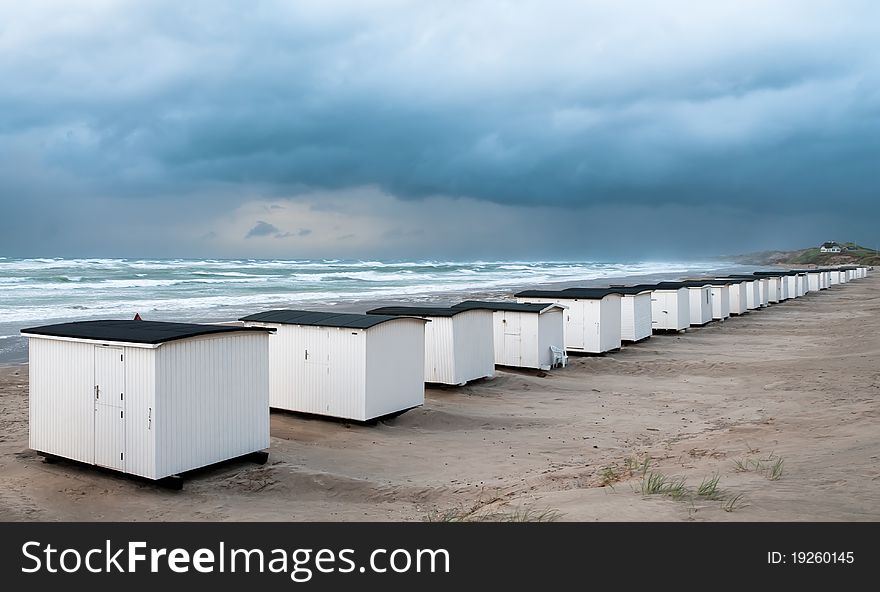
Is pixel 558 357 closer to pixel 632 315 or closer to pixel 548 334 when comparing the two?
pixel 548 334

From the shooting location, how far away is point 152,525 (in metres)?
9.42

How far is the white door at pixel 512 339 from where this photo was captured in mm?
Result: 24016

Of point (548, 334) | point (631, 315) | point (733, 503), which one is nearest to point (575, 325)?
point (548, 334)

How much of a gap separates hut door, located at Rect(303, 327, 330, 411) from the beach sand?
2.39ft

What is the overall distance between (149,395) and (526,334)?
14.7 meters

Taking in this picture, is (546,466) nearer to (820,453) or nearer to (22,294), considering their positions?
(820,453)

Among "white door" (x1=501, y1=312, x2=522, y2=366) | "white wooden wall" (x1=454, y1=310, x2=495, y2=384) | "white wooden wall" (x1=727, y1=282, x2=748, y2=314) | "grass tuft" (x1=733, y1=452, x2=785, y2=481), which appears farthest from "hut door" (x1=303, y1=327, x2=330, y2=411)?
"white wooden wall" (x1=727, y1=282, x2=748, y2=314)

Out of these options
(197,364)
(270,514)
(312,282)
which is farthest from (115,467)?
(312,282)

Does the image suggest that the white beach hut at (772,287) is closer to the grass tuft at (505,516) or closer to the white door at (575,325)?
the white door at (575,325)

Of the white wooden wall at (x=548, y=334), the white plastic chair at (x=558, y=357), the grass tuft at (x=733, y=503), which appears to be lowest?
the grass tuft at (x=733, y=503)

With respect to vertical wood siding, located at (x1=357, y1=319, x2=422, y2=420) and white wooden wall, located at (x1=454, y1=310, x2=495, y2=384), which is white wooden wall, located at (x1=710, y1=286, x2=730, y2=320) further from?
vertical wood siding, located at (x1=357, y1=319, x2=422, y2=420)

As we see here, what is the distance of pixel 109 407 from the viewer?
11.7 m

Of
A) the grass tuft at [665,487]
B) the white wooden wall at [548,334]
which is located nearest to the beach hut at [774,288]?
the white wooden wall at [548,334]

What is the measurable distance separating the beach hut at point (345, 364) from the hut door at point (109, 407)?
4.73m
